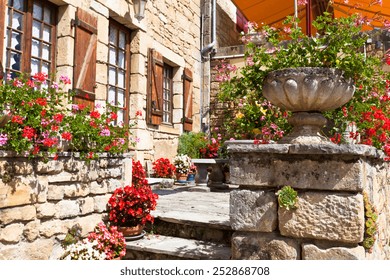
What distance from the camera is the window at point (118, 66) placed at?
633 cm

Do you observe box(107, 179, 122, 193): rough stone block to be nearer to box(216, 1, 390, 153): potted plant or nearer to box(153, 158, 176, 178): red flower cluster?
box(216, 1, 390, 153): potted plant

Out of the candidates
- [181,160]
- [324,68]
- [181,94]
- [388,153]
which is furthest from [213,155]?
[324,68]

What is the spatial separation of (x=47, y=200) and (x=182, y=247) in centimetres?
130

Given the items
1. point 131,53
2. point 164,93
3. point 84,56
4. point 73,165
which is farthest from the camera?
point 164,93

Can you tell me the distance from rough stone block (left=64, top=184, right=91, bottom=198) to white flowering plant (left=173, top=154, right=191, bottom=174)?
4430 millimetres

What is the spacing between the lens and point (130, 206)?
3.52 metres

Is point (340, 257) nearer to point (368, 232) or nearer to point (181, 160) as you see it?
point (368, 232)

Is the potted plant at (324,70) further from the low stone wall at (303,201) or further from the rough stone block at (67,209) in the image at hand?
the rough stone block at (67,209)

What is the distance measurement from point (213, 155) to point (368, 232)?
507 centimetres

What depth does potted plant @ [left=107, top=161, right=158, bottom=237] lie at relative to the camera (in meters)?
3.54

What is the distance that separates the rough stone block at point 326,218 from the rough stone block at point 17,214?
198 cm

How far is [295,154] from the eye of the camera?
2443mm

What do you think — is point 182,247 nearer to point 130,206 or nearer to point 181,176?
point 130,206

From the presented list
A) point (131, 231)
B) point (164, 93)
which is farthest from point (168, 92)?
point (131, 231)
